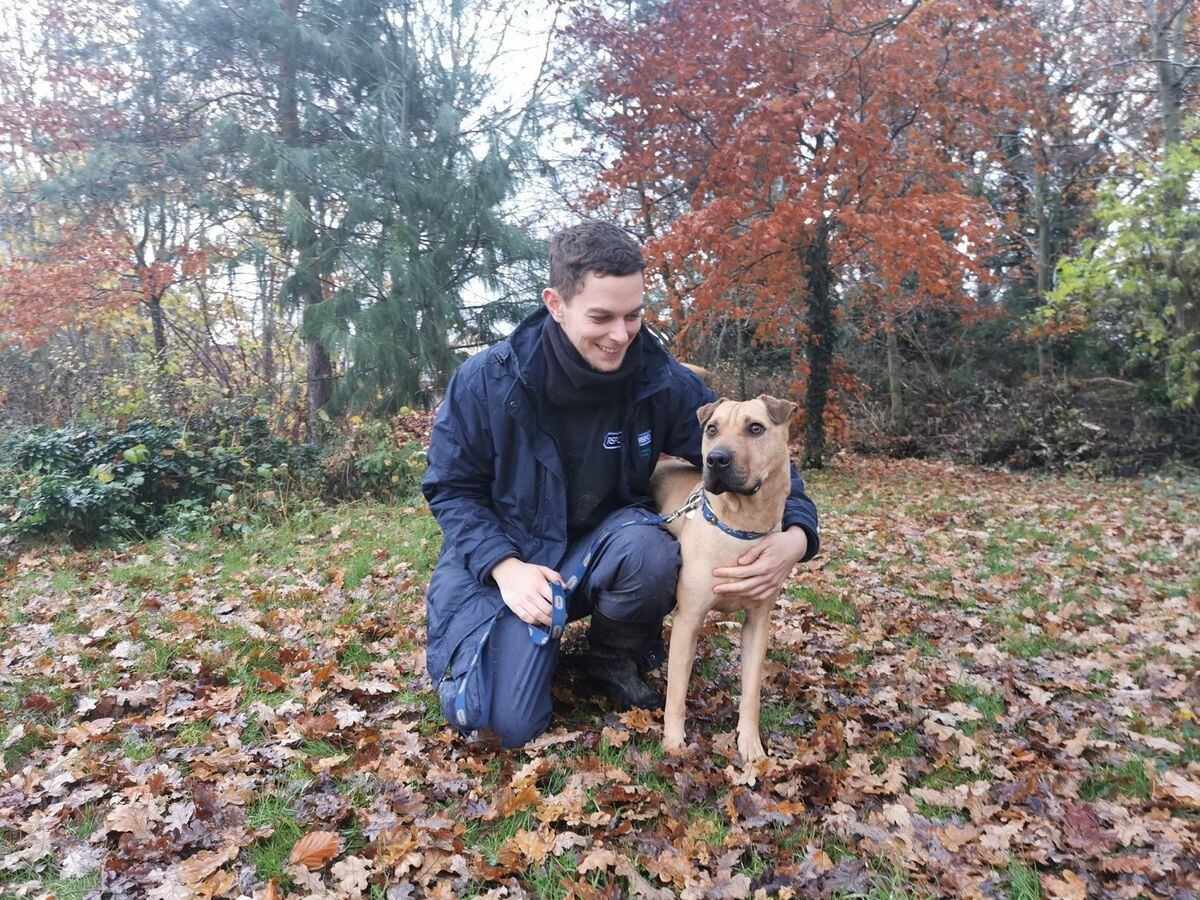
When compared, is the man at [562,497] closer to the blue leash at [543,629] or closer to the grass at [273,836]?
the blue leash at [543,629]

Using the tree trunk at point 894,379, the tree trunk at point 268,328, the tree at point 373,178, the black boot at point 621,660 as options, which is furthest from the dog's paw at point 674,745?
the tree trunk at point 894,379

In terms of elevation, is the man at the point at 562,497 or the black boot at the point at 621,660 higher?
the man at the point at 562,497

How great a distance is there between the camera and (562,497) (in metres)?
3.14

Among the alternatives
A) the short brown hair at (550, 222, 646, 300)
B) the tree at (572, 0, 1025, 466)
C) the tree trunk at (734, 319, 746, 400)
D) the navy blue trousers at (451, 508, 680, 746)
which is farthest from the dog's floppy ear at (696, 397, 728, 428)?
the tree trunk at (734, 319, 746, 400)

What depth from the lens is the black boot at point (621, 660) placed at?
126 inches

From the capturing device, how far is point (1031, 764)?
2732 millimetres

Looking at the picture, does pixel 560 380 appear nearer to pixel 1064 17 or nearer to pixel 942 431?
pixel 942 431

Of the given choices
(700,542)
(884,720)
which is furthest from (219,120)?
(884,720)

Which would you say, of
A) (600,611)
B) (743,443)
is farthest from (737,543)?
(600,611)

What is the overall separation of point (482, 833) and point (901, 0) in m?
10.7

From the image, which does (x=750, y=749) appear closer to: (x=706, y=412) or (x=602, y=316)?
(x=706, y=412)

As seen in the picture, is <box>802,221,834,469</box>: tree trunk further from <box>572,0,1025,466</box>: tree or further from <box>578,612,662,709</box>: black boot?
<box>578,612,662,709</box>: black boot

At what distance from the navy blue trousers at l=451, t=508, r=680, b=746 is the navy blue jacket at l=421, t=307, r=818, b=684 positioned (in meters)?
0.16

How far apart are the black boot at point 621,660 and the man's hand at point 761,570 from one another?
50cm
